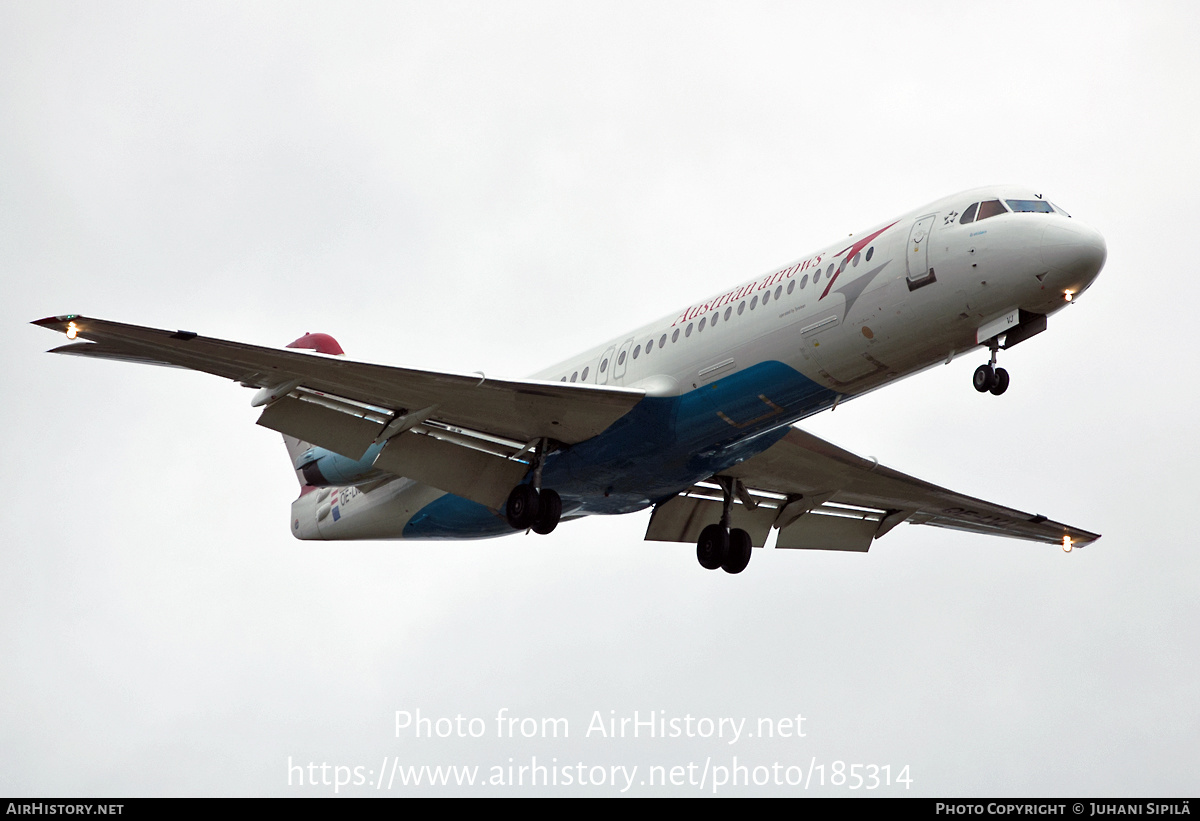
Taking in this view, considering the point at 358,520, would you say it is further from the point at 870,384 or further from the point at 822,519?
the point at 870,384

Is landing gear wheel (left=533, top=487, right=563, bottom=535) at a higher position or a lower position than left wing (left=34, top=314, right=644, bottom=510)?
lower

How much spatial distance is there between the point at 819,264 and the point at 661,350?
3.70 m

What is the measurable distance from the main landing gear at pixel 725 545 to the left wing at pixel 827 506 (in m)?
0.49

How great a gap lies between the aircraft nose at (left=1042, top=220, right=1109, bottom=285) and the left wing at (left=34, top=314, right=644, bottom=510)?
8.01 meters

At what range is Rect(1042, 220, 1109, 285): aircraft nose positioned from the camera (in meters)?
22.8

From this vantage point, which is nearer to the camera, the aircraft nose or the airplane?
the aircraft nose

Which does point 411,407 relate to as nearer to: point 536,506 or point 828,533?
point 536,506

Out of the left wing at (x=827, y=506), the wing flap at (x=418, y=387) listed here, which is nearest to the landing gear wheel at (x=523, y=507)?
the wing flap at (x=418, y=387)

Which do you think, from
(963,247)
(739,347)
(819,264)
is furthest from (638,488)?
(963,247)

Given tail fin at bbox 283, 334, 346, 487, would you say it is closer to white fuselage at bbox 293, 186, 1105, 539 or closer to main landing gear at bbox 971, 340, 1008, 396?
white fuselage at bbox 293, 186, 1105, 539

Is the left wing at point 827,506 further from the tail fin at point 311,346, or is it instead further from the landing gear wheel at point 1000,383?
the tail fin at point 311,346

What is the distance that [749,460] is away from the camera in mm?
30406

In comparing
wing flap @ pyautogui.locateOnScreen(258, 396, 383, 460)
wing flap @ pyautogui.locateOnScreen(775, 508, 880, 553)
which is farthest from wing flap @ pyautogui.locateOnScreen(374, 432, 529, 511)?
wing flap @ pyautogui.locateOnScreen(775, 508, 880, 553)

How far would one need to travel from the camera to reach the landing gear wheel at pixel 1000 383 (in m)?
23.6
